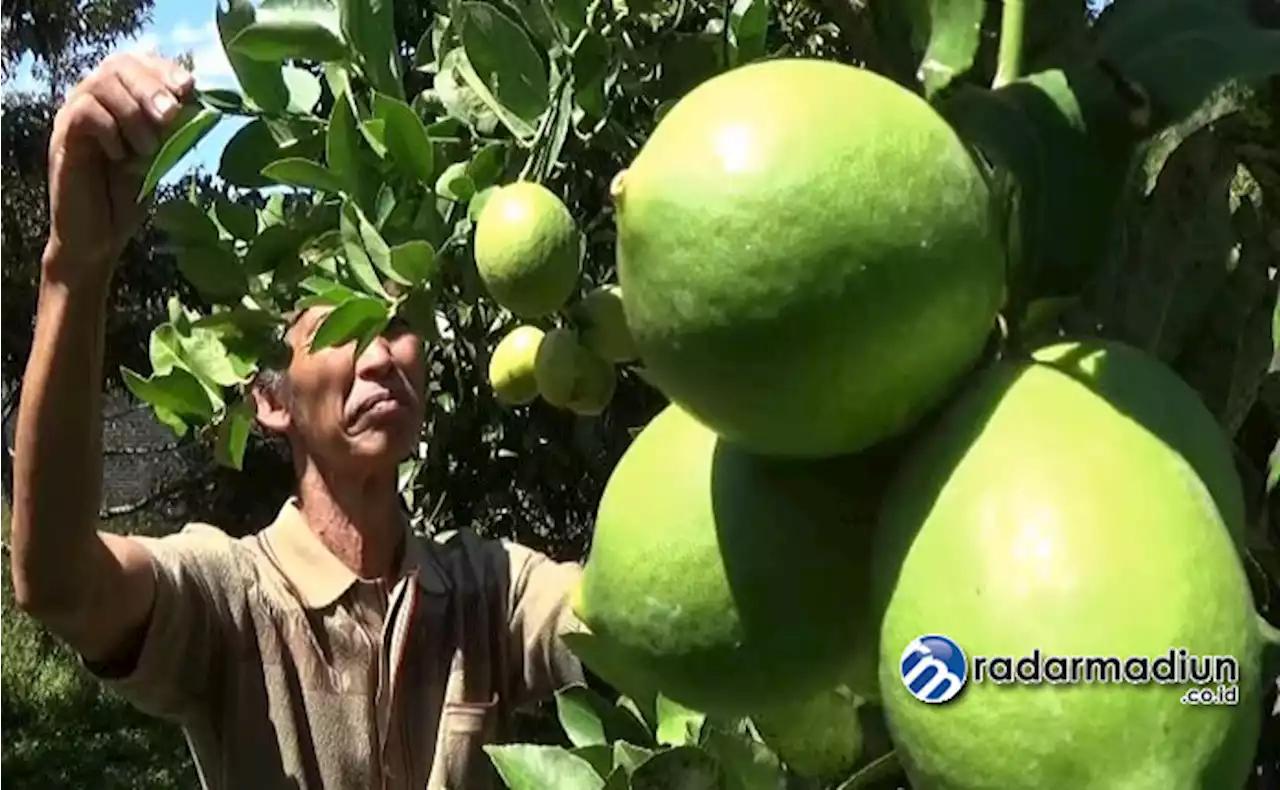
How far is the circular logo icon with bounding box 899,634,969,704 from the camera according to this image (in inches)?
17.1

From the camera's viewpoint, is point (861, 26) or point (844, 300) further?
point (861, 26)

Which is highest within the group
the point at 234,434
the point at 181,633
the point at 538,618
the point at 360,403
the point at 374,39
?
the point at 374,39

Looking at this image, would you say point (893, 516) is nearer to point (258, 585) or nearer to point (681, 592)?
point (681, 592)

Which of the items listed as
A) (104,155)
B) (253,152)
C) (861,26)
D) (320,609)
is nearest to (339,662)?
(320,609)

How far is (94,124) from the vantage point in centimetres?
97

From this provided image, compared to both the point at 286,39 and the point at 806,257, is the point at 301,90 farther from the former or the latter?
the point at 806,257

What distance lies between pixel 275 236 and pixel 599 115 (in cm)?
16

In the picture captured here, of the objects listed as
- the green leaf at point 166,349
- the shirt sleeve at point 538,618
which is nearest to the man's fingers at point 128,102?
the green leaf at point 166,349

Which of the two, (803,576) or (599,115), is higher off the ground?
(599,115)

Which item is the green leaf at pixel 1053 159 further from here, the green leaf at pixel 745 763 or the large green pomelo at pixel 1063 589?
the green leaf at pixel 745 763

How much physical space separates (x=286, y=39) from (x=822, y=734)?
0.38 metres

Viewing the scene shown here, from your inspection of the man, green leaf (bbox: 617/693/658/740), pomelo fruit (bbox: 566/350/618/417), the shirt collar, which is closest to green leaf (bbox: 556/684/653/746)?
green leaf (bbox: 617/693/658/740)

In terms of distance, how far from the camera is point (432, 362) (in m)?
1.97

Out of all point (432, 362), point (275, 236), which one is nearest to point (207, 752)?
point (432, 362)
